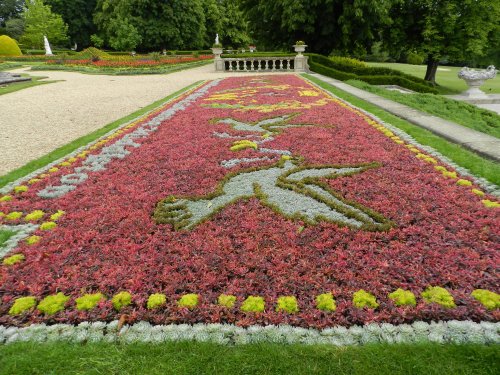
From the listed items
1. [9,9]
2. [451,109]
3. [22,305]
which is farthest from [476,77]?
[9,9]

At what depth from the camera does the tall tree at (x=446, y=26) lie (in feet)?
69.7

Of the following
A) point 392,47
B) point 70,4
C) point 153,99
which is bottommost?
point 153,99

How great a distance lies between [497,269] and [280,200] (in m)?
2.22

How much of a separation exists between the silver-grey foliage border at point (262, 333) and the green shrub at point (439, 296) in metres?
0.16

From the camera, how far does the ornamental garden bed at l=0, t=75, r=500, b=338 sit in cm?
241

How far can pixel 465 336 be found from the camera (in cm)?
210

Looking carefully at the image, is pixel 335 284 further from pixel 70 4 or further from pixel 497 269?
pixel 70 4

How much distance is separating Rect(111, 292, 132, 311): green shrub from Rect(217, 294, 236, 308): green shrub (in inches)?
28.0

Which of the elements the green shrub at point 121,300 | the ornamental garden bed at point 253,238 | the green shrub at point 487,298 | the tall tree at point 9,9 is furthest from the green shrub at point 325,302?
the tall tree at point 9,9

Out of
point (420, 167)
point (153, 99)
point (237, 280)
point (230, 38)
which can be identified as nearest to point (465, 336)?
point (237, 280)

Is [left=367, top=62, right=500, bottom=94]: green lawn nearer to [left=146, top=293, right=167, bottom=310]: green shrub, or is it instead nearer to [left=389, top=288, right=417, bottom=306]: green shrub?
[left=389, top=288, right=417, bottom=306]: green shrub

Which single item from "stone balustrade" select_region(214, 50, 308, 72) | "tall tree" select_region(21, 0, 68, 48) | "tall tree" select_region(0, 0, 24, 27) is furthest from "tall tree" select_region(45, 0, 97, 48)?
"stone balustrade" select_region(214, 50, 308, 72)

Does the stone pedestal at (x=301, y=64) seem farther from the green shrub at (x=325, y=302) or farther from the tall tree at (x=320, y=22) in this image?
the green shrub at (x=325, y=302)

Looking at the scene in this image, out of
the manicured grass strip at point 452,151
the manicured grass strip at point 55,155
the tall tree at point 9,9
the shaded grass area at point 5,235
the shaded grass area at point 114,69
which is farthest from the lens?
the tall tree at point 9,9
